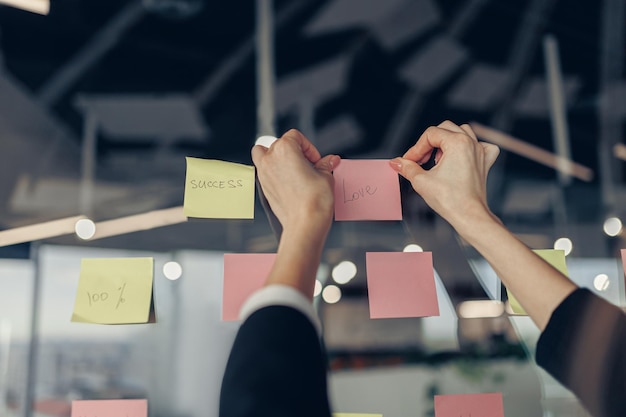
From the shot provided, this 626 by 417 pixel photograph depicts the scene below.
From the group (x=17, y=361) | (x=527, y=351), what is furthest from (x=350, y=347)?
(x=17, y=361)

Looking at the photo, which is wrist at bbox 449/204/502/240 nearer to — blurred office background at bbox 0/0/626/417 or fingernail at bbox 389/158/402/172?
fingernail at bbox 389/158/402/172

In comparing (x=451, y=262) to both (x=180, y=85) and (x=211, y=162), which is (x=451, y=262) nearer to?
(x=211, y=162)

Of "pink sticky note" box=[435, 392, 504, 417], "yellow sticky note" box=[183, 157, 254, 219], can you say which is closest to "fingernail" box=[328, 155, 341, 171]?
"yellow sticky note" box=[183, 157, 254, 219]

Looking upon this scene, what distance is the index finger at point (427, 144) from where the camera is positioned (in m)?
0.68

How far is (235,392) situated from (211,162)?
14.1 inches

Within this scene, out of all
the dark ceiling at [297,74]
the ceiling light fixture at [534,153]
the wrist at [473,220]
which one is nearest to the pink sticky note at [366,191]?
the wrist at [473,220]

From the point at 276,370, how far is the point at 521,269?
0.30 m

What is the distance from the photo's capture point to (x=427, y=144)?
705 mm

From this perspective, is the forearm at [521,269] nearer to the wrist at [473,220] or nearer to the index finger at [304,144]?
the wrist at [473,220]

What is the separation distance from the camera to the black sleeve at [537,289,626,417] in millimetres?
541

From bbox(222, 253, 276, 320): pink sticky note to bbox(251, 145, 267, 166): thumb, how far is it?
0.41 ft

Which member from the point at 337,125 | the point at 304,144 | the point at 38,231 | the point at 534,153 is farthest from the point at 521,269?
the point at 534,153

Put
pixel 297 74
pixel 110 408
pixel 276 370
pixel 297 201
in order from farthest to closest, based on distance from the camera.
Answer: pixel 297 74 → pixel 110 408 → pixel 297 201 → pixel 276 370

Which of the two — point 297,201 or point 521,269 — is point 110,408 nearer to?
point 297,201
